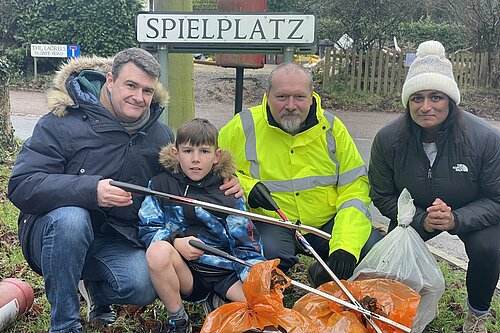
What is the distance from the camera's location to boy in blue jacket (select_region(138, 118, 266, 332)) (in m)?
3.18

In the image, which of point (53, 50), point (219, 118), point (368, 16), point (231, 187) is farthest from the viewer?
point (368, 16)

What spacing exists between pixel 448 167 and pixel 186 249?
5.11 ft

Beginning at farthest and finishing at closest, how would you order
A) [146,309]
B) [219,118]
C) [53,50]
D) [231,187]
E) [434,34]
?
[434,34], [53,50], [219,118], [146,309], [231,187]

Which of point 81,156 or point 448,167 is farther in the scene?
point 448,167

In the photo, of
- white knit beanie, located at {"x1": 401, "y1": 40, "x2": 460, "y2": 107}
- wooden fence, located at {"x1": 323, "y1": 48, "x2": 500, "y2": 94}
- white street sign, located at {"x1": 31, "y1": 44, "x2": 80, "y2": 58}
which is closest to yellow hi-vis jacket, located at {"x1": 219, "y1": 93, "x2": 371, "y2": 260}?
white knit beanie, located at {"x1": 401, "y1": 40, "x2": 460, "y2": 107}

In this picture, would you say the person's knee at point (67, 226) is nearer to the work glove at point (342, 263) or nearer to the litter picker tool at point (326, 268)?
the litter picker tool at point (326, 268)

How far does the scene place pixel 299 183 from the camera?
11.9 feet

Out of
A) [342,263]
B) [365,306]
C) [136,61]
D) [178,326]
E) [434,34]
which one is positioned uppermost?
[434,34]

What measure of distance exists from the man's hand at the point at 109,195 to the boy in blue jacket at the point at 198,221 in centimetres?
25

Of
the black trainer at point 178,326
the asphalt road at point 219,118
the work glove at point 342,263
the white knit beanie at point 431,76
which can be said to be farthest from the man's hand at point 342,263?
the asphalt road at point 219,118

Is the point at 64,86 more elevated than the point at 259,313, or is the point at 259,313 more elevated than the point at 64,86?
the point at 64,86

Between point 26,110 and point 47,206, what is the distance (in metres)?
11.0

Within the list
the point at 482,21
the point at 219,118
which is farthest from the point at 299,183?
the point at 482,21

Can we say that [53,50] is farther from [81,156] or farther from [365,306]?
[365,306]
